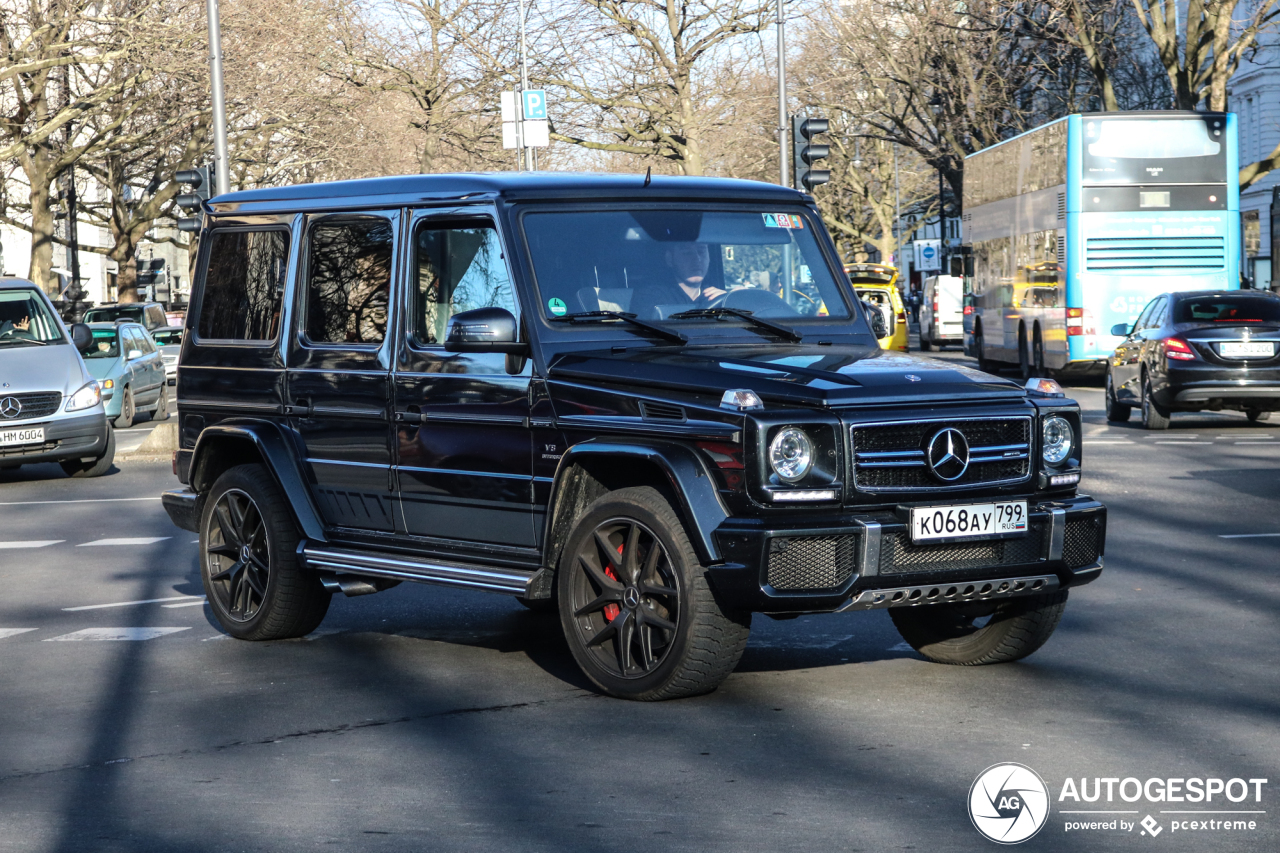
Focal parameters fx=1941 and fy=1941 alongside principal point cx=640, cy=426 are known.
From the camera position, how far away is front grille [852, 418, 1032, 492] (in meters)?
6.45

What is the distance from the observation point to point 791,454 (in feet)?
20.8

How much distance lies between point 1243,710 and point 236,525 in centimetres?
→ 439

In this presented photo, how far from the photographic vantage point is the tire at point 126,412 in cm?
2608

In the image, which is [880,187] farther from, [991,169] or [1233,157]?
[1233,157]

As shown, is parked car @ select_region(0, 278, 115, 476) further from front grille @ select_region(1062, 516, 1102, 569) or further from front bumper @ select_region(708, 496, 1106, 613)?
front grille @ select_region(1062, 516, 1102, 569)

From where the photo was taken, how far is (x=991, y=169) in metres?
35.8

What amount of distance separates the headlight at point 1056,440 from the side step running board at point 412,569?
6.23 ft

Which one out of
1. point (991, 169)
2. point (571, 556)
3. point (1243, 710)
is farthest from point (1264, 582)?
point (991, 169)

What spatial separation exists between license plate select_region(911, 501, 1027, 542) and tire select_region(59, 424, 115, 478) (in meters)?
13.7

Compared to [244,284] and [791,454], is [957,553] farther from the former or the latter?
[244,284]

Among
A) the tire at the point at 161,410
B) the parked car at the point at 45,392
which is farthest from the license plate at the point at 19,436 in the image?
the tire at the point at 161,410

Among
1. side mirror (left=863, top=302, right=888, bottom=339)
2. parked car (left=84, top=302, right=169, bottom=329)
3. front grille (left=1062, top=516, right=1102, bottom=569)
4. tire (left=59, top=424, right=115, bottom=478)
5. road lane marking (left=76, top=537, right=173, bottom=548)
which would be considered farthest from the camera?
parked car (left=84, top=302, right=169, bottom=329)

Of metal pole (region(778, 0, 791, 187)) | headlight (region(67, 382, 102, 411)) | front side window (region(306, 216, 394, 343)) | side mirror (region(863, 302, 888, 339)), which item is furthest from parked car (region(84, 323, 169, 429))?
side mirror (region(863, 302, 888, 339))

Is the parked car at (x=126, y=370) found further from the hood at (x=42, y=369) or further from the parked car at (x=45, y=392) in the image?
the hood at (x=42, y=369)
